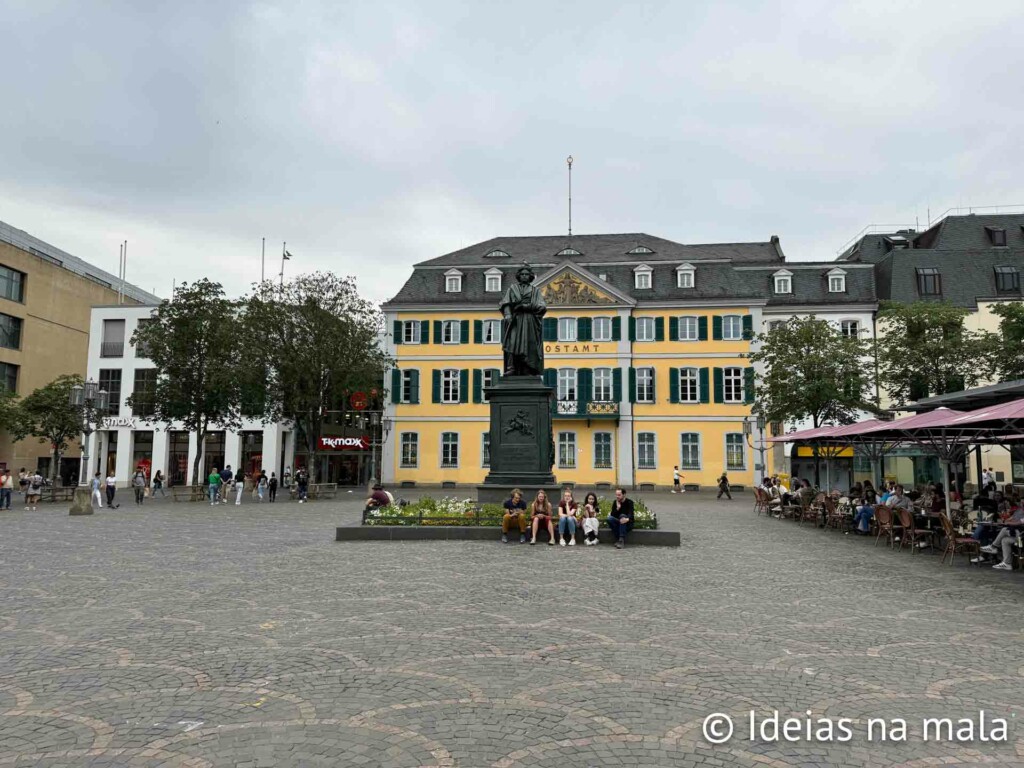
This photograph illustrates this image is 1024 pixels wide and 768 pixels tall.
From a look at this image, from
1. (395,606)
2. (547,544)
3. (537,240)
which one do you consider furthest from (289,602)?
(537,240)

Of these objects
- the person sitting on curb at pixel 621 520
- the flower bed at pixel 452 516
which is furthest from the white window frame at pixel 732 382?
the person sitting on curb at pixel 621 520

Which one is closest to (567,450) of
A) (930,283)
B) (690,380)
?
(690,380)

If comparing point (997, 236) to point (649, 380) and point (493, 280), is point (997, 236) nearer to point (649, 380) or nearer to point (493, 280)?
point (649, 380)

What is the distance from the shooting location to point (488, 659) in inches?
246

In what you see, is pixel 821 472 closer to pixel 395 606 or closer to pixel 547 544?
pixel 547 544

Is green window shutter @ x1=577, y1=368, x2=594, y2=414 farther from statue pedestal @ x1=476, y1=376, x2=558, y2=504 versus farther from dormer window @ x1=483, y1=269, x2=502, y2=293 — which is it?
statue pedestal @ x1=476, y1=376, x2=558, y2=504

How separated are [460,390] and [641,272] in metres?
12.2

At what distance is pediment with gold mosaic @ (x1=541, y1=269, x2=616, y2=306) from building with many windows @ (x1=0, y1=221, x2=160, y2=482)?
28962 millimetres

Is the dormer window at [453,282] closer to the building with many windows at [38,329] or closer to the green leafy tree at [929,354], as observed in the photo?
the green leafy tree at [929,354]

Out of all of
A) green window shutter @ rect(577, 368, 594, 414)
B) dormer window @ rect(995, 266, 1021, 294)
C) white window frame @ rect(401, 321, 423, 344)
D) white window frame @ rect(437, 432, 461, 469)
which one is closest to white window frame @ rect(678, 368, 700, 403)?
green window shutter @ rect(577, 368, 594, 414)

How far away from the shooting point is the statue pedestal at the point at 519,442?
17109 millimetres

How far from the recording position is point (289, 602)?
871 cm

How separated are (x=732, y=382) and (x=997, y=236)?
2074 cm

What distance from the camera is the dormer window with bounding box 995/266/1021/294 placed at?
41094mm
